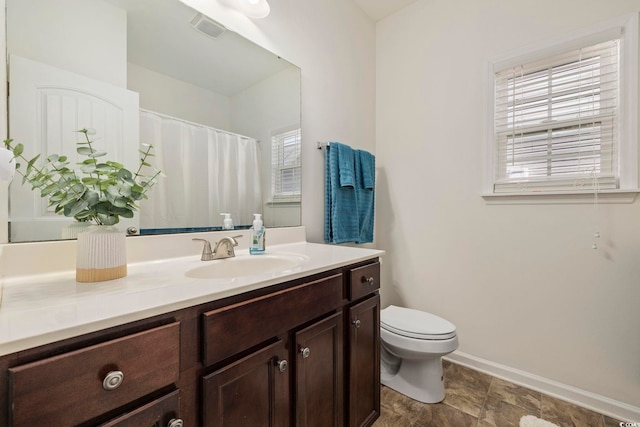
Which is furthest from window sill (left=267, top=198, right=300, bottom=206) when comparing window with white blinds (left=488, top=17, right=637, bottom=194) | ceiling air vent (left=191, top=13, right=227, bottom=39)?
window with white blinds (left=488, top=17, right=637, bottom=194)

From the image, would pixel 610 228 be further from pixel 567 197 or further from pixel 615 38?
pixel 615 38

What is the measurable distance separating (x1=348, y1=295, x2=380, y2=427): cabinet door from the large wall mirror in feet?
2.11

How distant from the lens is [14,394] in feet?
1.35

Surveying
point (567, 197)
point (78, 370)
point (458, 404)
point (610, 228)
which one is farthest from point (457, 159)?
point (78, 370)

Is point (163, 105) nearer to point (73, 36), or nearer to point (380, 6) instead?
point (73, 36)

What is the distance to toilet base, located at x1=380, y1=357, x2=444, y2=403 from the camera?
4.93ft

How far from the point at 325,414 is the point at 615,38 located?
2.25 m

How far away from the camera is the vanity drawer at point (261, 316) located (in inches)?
26.0

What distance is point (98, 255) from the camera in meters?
0.75

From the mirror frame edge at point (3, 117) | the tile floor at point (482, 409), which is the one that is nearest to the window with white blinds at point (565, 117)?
the tile floor at point (482, 409)

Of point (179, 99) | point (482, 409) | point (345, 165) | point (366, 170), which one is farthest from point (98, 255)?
point (482, 409)

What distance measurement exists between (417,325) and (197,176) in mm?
1368

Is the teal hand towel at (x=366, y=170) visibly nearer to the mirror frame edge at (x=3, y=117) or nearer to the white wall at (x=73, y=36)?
the white wall at (x=73, y=36)

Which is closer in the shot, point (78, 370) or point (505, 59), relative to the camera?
point (78, 370)
